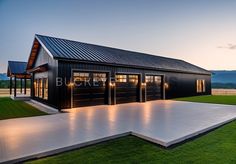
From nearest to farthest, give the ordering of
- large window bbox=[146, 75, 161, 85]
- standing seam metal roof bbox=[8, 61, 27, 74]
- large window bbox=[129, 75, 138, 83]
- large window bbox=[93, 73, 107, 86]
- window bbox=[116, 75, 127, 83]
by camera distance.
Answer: large window bbox=[93, 73, 107, 86] < window bbox=[116, 75, 127, 83] < large window bbox=[129, 75, 138, 83] < large window bbox=[146, 75, 161, 85] < standing seam metal roof bbox=[8, 61, 27, 74]

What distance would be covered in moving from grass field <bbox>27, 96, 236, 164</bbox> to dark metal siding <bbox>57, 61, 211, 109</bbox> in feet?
19.2

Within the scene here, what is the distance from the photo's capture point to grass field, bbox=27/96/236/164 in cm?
313

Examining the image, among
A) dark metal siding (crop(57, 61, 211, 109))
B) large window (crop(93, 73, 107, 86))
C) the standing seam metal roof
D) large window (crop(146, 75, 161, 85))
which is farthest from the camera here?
→ the standing seam metal roof

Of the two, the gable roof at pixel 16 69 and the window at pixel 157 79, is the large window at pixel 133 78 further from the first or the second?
the gable roof at pixel 16 69

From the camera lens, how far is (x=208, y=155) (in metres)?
3.35

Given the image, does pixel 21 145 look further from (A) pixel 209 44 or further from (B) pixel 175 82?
(A) pixel 209 44

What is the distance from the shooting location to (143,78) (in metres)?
13.2

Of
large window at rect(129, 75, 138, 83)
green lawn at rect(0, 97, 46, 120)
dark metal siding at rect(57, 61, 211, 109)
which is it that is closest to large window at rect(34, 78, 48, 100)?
green lawn at rect(0, 97, 46, 120)

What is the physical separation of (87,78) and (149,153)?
24.9 ft

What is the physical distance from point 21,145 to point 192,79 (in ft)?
63.2

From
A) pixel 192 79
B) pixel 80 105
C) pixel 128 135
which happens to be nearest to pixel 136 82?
pixel 80 105

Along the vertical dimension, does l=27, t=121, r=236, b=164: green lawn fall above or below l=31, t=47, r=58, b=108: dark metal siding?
below

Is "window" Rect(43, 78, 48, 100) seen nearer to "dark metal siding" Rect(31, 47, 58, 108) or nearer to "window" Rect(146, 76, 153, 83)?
"dark metal siding" Rect(31, 47, 58, 108)

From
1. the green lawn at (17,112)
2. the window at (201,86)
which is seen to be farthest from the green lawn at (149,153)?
the window at (201,86)
